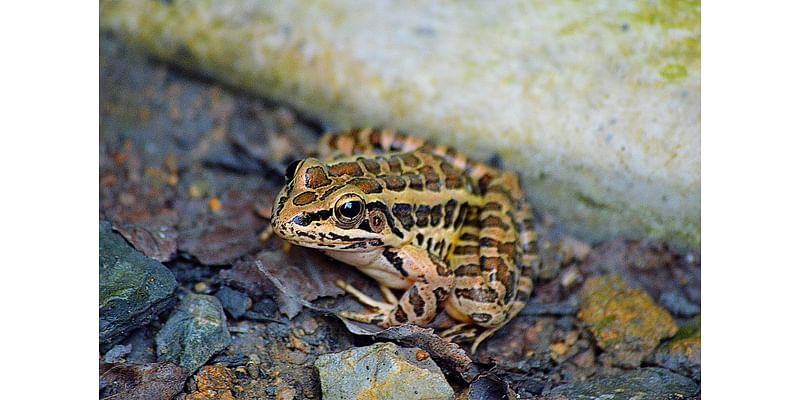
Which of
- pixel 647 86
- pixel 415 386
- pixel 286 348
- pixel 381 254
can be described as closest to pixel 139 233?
pixel 286 348

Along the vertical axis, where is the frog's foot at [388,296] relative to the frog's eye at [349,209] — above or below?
below

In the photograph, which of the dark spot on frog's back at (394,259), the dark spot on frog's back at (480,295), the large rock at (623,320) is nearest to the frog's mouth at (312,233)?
the dark spot on frog's back at (394,259)

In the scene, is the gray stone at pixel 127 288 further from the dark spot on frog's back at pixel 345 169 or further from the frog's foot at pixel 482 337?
the frog's foot at pixel 482 337

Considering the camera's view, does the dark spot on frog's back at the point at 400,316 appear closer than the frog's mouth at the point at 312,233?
No

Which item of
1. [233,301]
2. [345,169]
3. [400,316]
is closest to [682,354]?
[400,316]

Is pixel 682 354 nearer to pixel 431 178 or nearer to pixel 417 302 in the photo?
pixel 417 302

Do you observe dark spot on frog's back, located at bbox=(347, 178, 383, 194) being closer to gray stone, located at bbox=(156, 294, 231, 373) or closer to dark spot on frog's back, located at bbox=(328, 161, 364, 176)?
dark spot on frog's back, located at bbox=(328, 161, 364, 176)

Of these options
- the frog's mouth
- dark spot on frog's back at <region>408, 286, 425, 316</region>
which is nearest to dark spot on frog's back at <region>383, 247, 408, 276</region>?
dark spot on frog's back at <region>408, 286, 425, 316</region>
